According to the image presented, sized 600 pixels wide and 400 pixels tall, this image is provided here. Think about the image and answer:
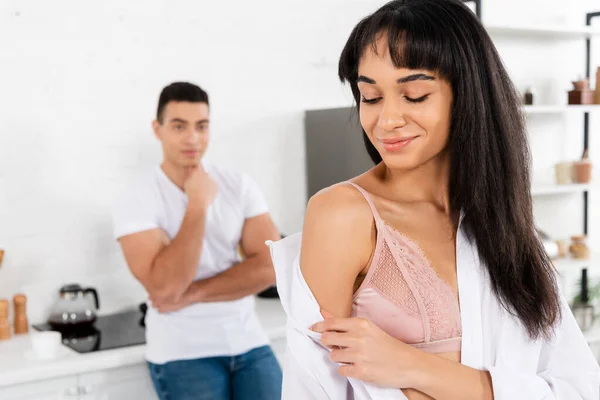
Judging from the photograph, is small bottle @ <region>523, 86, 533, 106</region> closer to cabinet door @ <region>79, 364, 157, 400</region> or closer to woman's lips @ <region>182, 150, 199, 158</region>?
woman's lips @ <region>182, 150, 199, 158</region>

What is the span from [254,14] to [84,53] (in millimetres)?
765

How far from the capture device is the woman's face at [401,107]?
1.18m

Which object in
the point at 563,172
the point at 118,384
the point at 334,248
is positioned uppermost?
the point at 334,248

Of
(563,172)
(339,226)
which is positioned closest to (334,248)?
(339,226)

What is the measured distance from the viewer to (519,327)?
4.20ft

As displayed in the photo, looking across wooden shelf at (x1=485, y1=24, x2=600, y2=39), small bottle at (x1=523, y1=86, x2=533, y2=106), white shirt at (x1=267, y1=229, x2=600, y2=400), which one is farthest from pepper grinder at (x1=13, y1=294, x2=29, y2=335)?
small bottle at (x1=523, y1=86, x2=533, y2=106)

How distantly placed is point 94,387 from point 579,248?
226cm

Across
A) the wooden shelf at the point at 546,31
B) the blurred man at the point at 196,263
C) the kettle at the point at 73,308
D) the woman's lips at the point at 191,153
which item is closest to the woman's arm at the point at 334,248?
the blurred man at the point at 196,263

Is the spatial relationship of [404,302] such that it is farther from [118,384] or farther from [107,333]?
[107,333]

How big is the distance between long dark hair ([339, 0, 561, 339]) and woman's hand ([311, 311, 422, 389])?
235 millimetres

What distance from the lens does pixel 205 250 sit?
2525 millimetres

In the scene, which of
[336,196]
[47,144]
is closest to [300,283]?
[336,196]

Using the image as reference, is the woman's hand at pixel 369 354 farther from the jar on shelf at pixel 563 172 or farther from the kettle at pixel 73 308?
the jar on shelf at pixel 563 172

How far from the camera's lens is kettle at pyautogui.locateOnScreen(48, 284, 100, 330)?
9.00ft
